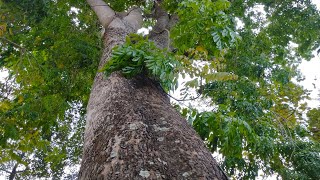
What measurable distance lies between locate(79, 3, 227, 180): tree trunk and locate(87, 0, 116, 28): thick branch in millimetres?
1751

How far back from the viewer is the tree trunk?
1.36 m

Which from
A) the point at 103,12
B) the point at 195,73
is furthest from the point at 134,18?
the point at 195,73

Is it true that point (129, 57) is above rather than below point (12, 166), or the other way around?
below

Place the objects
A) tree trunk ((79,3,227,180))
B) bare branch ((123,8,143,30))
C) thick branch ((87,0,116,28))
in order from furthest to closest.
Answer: bare branch ((123,8,143,30)) → thick branch ((87,0,116,28)) → tree trunk ((79,3,227,180))

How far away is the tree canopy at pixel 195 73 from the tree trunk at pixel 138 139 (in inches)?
8.4

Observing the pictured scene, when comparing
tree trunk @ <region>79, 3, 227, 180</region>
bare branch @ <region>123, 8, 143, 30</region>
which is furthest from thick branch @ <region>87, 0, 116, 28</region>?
tree trunk @ <region>79, 3, 227, 180</region>

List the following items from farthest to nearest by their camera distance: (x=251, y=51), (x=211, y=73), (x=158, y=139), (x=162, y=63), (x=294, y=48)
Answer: (x=294, y=48) < (x=251, y=51) < (x=211, y=73) < (x=162, y=63) < (x=158, y=139)

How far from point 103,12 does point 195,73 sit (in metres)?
2.10

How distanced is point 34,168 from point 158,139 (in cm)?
934

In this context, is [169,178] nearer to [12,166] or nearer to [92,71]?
[92,71]

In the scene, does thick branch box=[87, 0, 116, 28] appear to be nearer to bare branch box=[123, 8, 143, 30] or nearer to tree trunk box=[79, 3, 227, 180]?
bare branch box=[123, 8, 143, 30]

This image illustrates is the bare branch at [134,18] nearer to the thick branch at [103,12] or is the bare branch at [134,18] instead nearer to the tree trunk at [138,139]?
the thick branch at [103,12]

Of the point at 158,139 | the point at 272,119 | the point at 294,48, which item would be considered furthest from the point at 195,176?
the point at 294,48

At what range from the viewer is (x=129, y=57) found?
2326 mm
